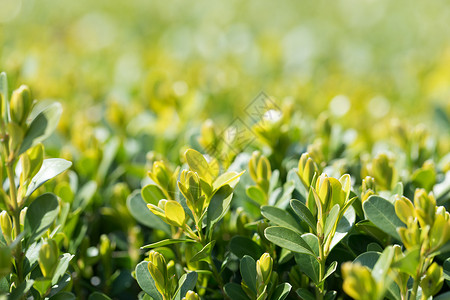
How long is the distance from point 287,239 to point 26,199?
721 millimetres

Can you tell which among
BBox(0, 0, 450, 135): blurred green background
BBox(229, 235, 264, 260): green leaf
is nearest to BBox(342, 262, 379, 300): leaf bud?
BBox(229, 235, 264, 260): green leaf

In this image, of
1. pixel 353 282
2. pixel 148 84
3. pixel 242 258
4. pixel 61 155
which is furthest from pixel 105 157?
pixel 353 282

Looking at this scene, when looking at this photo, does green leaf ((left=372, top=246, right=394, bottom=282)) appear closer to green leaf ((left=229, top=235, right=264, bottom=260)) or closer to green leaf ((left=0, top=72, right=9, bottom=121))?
green leaf ((left=229, top=235, right=264, bottom=260))

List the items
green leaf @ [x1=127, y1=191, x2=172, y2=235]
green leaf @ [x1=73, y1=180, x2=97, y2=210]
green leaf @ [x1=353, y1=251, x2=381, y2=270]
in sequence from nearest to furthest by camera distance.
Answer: green leaf @ [x1=353, y1=251, x2=381, y2=270]
green leaf @ [x1=127, y1=191, x2=172, y2=235]
green leaf @ [x1=73, y1=180, x2=97, y2=210]

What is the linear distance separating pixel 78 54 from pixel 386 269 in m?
3.89

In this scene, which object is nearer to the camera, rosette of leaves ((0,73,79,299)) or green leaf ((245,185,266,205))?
rosette of leaves ((0,73,79,299))

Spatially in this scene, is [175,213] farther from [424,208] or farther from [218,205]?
[424,208]

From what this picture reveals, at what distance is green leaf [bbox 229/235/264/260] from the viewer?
4.89 ft

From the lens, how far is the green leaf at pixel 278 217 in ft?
4.65

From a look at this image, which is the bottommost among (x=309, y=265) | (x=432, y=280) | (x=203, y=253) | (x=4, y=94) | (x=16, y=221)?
(x=432, y=280)

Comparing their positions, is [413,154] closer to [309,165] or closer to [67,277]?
[309,165]

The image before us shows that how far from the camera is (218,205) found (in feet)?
4.57

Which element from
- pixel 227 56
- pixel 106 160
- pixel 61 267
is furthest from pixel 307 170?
pixel 227 56

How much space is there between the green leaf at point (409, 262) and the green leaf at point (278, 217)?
1.15ft
